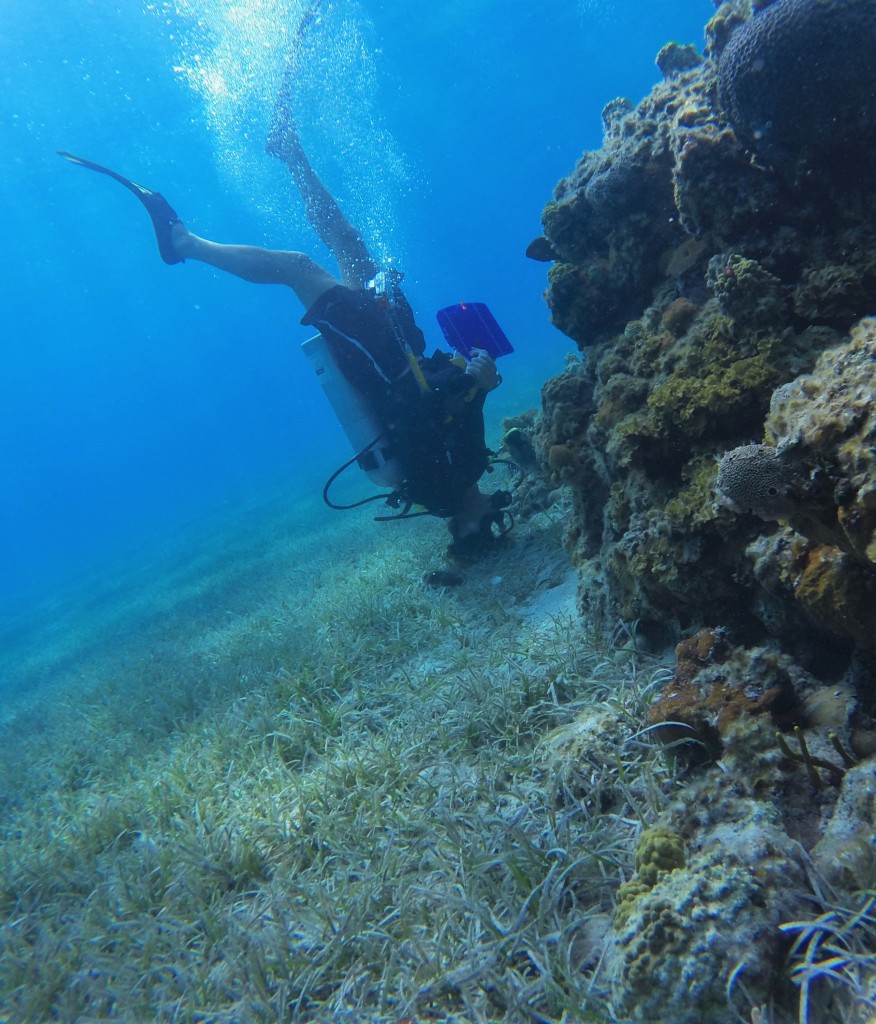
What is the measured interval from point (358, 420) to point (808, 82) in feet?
14.9

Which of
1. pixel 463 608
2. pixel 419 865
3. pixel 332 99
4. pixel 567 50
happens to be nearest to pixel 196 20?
pixel 332 99

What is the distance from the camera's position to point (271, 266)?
24.4 ft

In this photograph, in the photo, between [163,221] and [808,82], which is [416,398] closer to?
[808,82]

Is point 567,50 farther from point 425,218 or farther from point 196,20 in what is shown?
point 425,218

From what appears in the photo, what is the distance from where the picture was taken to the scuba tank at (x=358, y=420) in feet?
20.0

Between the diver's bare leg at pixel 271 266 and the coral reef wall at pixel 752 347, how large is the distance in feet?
13.8

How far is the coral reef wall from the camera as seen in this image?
1.91 metres

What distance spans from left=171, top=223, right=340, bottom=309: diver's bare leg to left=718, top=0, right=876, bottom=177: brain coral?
4716mm

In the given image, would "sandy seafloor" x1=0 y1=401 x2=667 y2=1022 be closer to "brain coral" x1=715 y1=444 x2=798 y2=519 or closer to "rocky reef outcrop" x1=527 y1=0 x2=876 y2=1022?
"rocky reef outcrop" x1=527 y1=0 x2=876 y2=1022

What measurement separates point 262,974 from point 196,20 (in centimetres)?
4379

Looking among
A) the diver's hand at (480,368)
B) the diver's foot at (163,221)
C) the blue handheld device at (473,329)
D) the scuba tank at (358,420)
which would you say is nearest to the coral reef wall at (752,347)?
the diver's hand at (480,368)

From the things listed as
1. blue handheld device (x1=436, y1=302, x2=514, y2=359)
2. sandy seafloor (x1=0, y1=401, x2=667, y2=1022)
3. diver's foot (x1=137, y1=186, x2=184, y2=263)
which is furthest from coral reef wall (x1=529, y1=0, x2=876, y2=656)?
diver's foot (x1=137, y1=186, x2=184, y2=263)

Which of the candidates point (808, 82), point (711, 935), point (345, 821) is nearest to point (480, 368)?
point (808, 82)

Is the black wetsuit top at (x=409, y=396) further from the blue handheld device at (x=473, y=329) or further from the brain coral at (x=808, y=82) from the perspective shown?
the brain coral at (x=808, y=82)
